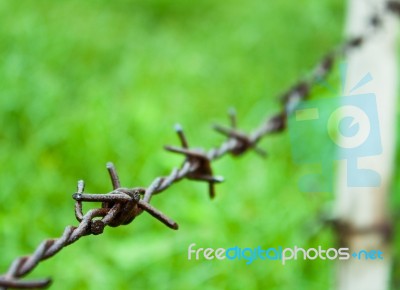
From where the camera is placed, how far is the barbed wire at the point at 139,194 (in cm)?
61

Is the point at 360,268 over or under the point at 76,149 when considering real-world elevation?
under

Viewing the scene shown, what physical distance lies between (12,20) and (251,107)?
1056 mm

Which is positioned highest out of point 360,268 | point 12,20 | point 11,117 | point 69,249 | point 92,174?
point 12,20

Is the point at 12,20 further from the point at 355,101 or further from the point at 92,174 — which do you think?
the point at 355,101

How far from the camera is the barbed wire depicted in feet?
2.00

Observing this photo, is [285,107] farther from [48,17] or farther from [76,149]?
[48,17]

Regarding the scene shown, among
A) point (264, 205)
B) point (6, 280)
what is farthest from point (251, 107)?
point (6, 280)

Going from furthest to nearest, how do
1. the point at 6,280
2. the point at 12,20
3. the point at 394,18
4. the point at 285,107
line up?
the point at 12,20 → the point at 394,18 → the point at 285,107 → the point at 6,280

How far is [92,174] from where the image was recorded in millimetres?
2047

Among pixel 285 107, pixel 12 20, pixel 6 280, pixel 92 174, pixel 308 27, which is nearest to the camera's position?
pixel 6 280

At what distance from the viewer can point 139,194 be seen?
0.73 meters

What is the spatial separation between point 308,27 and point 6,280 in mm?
3142

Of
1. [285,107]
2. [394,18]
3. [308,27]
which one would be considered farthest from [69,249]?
[308,27]

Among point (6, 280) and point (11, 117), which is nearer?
point (6, 280)
